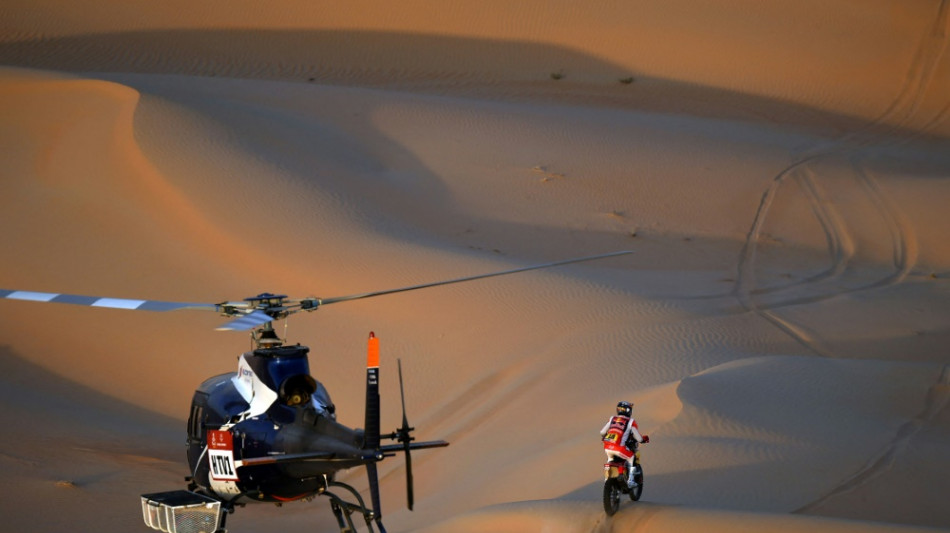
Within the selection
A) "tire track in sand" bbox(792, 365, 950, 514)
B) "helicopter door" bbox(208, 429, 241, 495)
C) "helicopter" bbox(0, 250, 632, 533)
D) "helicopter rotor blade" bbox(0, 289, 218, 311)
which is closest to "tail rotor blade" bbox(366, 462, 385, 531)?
"helicopter" bbox(0, 250, 632, 533)

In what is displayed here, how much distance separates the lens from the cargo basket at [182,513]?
9.34 meters

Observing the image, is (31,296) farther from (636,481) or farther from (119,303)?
(636,481)

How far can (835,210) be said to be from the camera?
2434 cm

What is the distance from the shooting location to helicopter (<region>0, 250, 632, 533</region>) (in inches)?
340

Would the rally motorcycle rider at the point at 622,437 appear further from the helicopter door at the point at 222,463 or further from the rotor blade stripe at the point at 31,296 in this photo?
the rotor blade stripe at the point at 31,296

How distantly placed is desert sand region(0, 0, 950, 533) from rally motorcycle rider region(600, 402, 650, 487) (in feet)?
1.64

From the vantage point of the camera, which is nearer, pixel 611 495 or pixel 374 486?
pixel 374 486

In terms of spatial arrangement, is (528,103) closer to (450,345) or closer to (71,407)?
(450,345)

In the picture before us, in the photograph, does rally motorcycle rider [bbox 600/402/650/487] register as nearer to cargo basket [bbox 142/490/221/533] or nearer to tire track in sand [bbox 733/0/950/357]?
cargo basket [bbox 142/490/221/533]

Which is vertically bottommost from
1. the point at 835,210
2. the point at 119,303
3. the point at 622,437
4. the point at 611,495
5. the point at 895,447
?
the point at 895,447

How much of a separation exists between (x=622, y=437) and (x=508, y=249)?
12177 mm

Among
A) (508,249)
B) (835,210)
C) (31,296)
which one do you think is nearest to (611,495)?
(31,296)

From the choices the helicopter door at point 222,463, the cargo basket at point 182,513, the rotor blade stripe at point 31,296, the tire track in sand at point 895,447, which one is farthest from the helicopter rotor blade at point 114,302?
the tire track in sand at point 895,447

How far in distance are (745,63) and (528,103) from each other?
8.10 m
